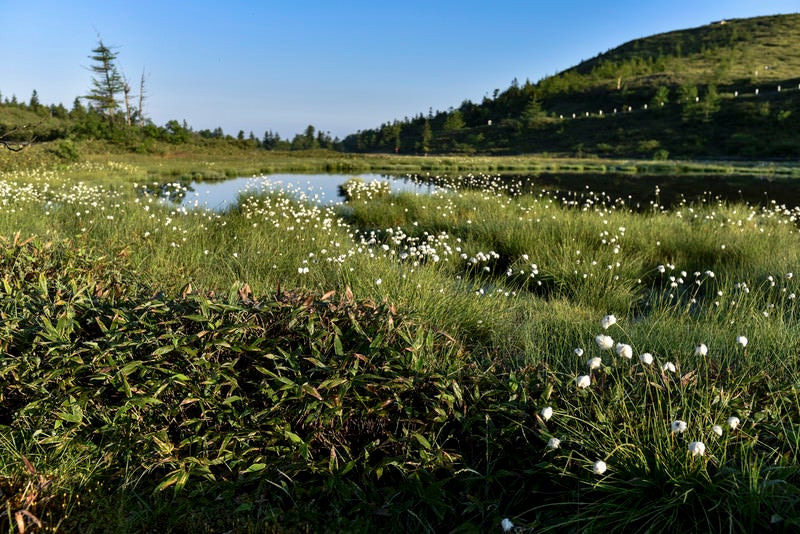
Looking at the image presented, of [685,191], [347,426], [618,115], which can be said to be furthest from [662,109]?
[347,426]

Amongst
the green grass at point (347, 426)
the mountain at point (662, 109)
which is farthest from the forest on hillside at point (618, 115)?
the green grass at point (347, 426)

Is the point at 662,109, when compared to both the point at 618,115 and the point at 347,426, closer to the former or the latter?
the point at 618,115

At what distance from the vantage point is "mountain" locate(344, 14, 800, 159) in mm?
61062

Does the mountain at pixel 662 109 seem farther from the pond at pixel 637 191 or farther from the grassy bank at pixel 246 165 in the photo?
the pond at pixel 637 191

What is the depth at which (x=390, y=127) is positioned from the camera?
124 meters

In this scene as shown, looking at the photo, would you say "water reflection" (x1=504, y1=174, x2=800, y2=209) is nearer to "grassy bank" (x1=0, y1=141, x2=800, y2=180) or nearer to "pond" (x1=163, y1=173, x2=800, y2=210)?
"pond" (x1=163, y1=173, x2=800, y2=210)

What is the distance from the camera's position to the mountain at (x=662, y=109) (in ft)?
200

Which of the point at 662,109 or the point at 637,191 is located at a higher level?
the point at 662,109

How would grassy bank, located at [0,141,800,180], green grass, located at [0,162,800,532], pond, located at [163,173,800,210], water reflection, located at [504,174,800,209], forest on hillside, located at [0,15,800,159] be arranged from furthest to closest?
forest on hillside, located at [0,15,800,159] → grassy bank, located at [0,141,800,180] → water reflection, located at [504,174,800,209] → pond, located at [163,173,800,210] → green grass, located at [0,162,800,532]

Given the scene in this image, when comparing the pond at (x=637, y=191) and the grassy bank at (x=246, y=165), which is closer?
the pond at (x=637, y=191)

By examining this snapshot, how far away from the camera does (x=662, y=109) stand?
253 feet

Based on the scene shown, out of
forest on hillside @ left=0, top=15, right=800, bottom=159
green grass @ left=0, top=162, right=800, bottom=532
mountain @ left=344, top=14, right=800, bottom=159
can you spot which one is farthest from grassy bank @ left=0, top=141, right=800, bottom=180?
green grass @ left=0, top=162, right=800, bottom=532

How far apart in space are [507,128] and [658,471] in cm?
10271

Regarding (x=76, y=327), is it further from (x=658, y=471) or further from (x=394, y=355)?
(x=658, y=471)
